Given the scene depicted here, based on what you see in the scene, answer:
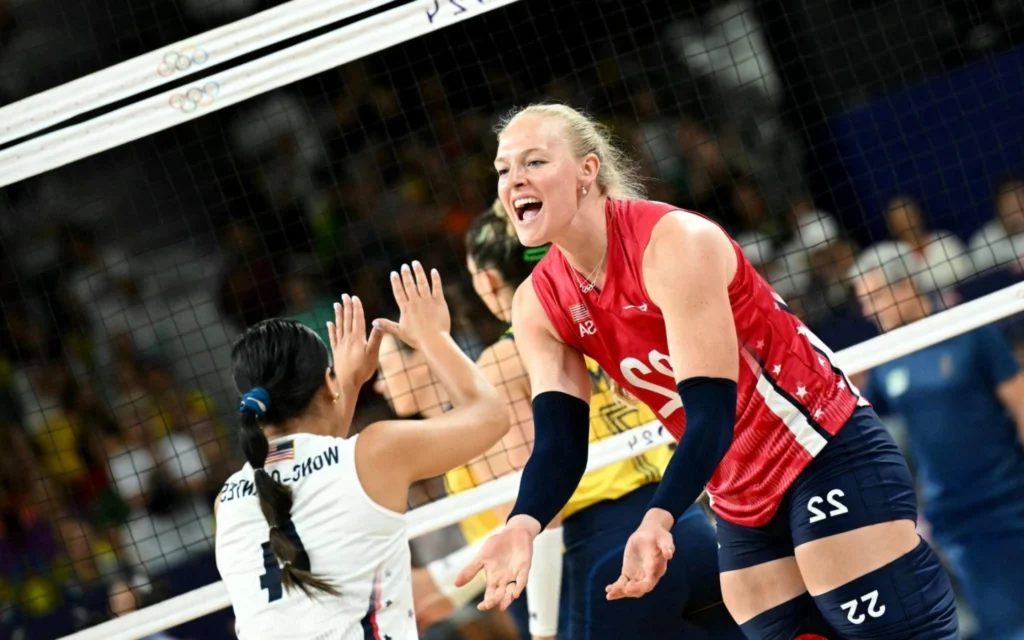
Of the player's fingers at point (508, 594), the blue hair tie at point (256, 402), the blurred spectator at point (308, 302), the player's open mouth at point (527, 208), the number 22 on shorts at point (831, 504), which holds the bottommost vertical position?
the number 22 on shorts at point (831, 504)

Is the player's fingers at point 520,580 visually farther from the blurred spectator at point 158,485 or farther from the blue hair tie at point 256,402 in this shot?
the blurred spectator at point 158,485

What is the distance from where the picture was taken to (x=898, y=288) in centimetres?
504

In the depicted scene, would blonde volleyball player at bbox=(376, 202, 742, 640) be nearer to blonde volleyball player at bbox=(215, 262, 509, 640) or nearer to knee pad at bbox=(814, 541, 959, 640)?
blonde volleyball player at bbox=(215, 262, 509, 640)

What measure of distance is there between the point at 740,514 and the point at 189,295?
4311mm

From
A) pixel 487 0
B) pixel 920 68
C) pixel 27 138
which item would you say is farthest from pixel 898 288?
pixel 27 138

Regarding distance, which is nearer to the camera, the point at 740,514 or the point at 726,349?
the point at 726,349

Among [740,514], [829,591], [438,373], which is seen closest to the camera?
[829,591]

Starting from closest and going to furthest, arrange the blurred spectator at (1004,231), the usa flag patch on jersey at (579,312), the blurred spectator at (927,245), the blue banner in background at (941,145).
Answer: the usa flag patch on jersey at (579,312) → the blurred spectator at (1004,231) → the blurred spectator at (927,245) → the blue banner in background at (941,145)

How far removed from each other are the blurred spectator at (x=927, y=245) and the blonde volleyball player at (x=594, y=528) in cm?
213

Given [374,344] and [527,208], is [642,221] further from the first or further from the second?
[374,344]

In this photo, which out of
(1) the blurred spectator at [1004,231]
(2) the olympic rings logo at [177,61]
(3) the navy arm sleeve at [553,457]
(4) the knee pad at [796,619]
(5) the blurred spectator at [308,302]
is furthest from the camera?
(5) the blurred spectator at [308,302]

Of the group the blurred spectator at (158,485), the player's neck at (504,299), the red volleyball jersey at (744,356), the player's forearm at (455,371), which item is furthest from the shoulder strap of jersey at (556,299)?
the blurred spectator at (158,485)

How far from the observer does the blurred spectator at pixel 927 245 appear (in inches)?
213

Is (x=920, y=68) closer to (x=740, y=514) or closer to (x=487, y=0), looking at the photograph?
(x=487, y=0)
